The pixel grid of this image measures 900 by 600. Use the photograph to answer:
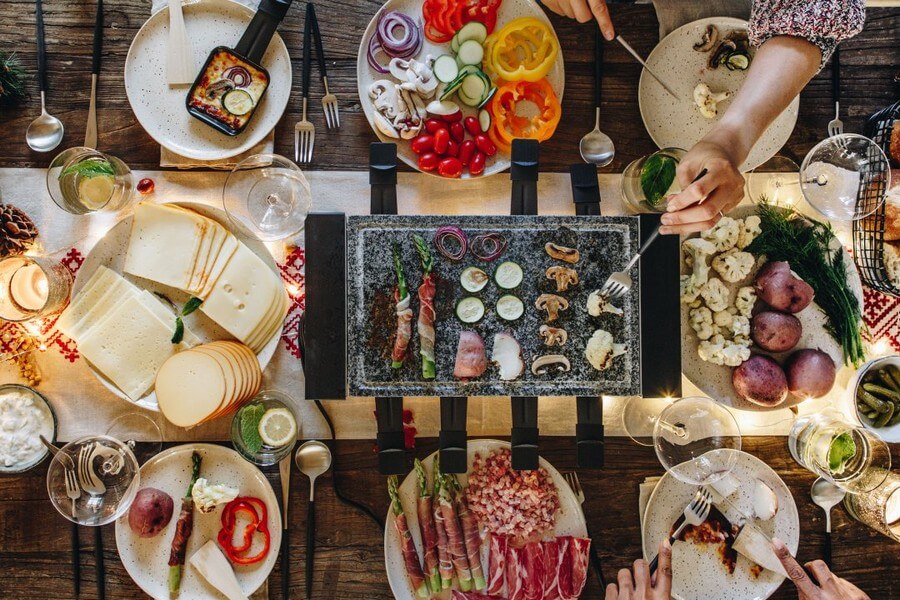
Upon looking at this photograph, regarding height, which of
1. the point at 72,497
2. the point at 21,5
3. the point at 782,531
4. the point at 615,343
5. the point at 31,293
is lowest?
the point at 782,531

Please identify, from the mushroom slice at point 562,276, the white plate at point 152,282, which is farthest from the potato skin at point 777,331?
the white plate at point 152,282

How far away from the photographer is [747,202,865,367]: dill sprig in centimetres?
262

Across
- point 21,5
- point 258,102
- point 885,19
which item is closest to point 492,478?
point 258,102

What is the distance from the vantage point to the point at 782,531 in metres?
2.72

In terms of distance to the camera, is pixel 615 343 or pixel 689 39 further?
pixel 689 39

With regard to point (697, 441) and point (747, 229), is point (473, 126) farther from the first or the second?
point (697, 441)

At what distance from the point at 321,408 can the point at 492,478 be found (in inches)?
31.5

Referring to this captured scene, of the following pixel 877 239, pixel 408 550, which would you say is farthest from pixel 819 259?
pixel 408 550

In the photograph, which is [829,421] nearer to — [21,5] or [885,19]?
[885,19]

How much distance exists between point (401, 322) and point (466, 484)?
0.87 m

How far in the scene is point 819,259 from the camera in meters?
2.62

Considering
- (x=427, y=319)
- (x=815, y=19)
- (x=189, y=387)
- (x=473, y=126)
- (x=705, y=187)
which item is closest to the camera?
(x=705, y=187)

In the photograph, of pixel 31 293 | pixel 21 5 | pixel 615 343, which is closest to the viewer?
pixel 615 343

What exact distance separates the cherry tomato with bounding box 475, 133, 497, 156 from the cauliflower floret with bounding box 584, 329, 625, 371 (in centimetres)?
90
